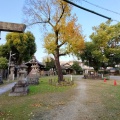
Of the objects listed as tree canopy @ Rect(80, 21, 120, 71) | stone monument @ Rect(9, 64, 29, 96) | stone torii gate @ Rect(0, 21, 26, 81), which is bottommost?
stone monument @ Rect(9, 64, 29, 96)

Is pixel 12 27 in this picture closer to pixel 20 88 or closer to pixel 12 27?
pixel 12 27

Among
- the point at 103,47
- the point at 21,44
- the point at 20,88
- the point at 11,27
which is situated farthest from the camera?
the point at 21,44

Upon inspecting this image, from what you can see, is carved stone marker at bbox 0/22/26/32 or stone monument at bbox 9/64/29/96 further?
stone monument at bbox 9/64/29/96

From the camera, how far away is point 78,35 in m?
27.5

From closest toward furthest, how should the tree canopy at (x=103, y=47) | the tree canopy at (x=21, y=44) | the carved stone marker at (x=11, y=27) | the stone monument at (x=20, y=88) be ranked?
the carved stone marker at (x=11, y=27) → the stone monument at (x=20, y=88) → the tree canopy at (x=103, y=47) → the tree canopy at (x=21, y=44)

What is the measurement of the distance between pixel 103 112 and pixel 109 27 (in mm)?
36243

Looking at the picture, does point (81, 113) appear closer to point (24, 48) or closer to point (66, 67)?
point (24, 48)

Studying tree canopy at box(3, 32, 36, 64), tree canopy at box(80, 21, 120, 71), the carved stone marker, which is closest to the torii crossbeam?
the carved stone marker

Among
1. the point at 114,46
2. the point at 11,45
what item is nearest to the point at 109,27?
the point at 114,46

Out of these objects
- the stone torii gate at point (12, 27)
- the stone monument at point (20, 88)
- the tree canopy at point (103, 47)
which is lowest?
the stone monument at point (20, 88)

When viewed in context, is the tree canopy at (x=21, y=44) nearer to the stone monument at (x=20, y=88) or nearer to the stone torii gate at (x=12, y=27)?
the stone monument at (x=20, y=88)

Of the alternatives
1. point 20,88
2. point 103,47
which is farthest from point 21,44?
point 20,88

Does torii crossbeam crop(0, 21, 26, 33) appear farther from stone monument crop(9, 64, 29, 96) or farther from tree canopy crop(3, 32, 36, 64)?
tree canopy crop(3, 32, 36, 64)

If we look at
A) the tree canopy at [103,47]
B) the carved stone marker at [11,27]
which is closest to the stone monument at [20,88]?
the carved stone marker at [11,27]
